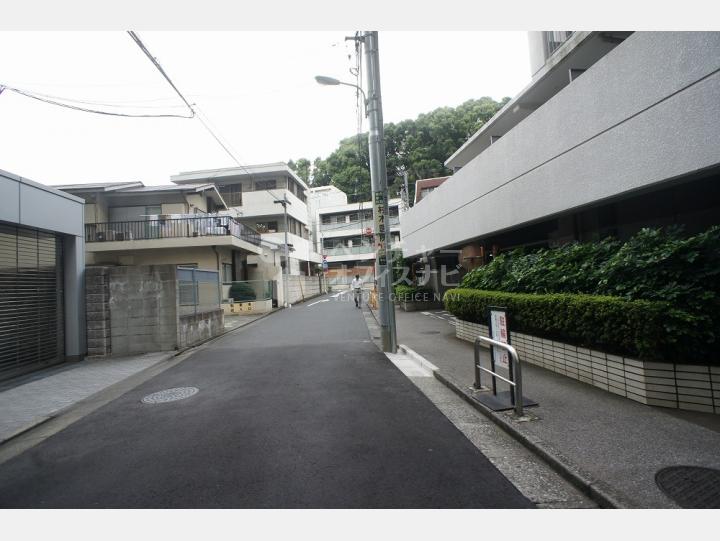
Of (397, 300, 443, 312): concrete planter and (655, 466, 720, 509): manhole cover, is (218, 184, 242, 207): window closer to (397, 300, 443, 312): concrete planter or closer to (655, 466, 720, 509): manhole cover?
(397, 300, 443, 312): concrete planter

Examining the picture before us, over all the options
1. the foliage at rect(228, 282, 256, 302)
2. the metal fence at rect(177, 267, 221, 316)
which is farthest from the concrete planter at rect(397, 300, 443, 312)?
the metal fence at rect(177, 267, 221, 316)

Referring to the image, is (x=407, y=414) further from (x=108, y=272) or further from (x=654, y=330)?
(x=108, y=272)

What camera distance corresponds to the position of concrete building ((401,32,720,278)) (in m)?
4.96

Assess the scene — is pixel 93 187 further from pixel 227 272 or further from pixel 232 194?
pixel 232 194

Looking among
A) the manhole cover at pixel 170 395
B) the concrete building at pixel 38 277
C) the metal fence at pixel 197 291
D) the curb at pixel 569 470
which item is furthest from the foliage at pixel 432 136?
the curb at pixel 569 470

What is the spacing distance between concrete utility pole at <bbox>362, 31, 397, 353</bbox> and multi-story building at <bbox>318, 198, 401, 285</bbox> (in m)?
38.1

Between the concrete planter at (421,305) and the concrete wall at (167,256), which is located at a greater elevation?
the concrete wall at (167,256)

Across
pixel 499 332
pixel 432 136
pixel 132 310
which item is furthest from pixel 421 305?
pixel 432 136

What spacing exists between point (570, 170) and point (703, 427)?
5121mm

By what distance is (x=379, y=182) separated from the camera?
31.4 ft

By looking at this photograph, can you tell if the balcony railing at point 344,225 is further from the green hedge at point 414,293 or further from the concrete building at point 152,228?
the concrete building at point 152,228

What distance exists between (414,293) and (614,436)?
1649 centimetres

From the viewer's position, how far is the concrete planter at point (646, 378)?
167 inches

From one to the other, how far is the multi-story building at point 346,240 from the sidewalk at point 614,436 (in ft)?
141
